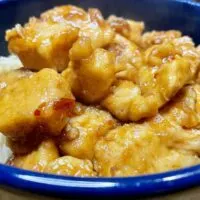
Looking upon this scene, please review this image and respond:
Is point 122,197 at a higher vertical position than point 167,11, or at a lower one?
higher

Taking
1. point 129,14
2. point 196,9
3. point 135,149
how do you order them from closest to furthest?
1. point 135,149
2. point 196,9
3. point 129,14

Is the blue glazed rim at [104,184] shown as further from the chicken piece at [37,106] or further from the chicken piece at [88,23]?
the chicken piece at [88,23]

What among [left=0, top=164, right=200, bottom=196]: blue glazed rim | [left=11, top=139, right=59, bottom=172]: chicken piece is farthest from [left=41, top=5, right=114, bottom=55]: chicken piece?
[left=0, top=164, right=200, bottom=196]: blue glazed rim

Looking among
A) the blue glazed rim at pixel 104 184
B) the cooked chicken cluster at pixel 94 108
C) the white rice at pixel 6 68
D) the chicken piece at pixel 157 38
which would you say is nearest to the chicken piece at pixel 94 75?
the cooked chicken cluster at pixel 94 108

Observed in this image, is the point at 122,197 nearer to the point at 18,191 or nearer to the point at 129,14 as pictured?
the point at 18,191

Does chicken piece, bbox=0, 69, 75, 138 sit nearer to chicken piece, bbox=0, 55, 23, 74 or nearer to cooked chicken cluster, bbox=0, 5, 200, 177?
cooked chicken cluster, bbox=0, 5, 200, 177

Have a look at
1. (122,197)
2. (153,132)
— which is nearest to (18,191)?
(122,197)
